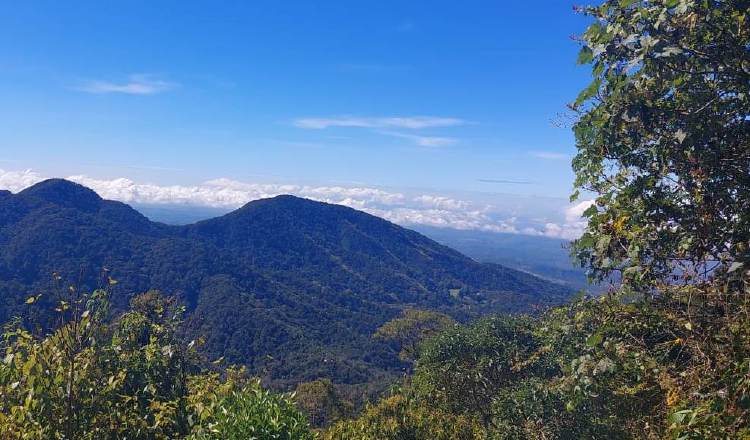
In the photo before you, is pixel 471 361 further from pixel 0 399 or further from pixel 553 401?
pixel 0 399

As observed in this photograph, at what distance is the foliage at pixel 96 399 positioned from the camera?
5496 millimetres

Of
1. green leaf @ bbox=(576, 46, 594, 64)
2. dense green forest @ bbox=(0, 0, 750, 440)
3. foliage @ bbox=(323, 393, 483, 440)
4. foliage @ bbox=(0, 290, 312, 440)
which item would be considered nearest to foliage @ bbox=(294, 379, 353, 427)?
foliage @ bbox=(323, 393, 483, 440)

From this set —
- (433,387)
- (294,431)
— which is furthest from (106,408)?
(433,387)

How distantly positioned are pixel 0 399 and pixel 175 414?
2.05m

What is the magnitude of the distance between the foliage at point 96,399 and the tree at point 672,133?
4532 millimetres

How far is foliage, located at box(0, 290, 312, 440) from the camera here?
5.50 meters

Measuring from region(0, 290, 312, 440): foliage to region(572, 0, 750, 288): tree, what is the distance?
4532 mm

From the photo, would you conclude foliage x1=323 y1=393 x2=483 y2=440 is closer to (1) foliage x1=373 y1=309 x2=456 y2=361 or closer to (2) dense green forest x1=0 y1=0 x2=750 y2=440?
(2) dense green forest x1=0 y1=0 x2=750 y2=440

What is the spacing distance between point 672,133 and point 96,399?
24.3ft

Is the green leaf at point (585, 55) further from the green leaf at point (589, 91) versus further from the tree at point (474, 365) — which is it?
the tree at point (474, 365)

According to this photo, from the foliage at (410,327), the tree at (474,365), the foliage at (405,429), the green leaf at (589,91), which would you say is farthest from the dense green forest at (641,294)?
the foliage at (410,327)

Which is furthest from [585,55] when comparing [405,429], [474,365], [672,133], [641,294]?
[474,365]

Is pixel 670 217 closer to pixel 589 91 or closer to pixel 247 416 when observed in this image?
pixel 589 91

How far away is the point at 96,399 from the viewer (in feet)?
19.6
